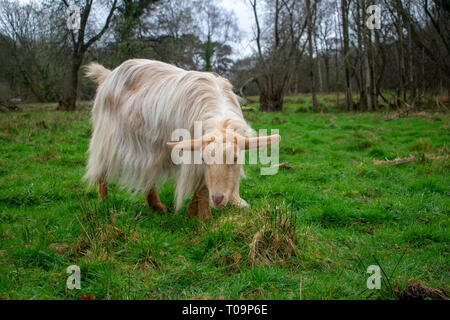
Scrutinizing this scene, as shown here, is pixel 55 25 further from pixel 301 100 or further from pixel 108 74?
pixel 301 100

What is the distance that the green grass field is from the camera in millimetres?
2471

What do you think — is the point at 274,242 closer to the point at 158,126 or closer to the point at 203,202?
the point at 203,202

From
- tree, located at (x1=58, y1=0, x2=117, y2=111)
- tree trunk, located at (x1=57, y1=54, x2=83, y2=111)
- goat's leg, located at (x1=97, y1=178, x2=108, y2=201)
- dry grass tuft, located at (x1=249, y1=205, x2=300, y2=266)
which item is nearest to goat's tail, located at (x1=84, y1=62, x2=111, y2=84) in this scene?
goat's leg, located at (x1=97, y1=178, x2=108, y2=201)

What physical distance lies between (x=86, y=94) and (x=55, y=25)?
30.6 ft

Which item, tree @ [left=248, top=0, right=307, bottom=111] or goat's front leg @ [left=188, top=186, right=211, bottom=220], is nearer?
goat's front leg @ [left=188, top=186, right=211, bottom=220]

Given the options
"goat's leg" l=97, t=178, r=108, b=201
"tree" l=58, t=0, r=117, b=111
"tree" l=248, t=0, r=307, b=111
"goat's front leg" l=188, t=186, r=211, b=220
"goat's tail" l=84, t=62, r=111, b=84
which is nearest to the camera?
"goat's front leg" l=188, t=186, r=211, b=220

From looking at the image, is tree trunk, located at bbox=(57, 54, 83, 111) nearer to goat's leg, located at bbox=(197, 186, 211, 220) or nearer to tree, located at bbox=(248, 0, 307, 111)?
tree, located at bbox=(248, 0, 307, 111)

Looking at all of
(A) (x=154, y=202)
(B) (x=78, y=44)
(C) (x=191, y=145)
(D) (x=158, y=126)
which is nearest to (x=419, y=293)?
(C) (x=191, y=145)

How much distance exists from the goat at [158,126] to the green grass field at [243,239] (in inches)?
15.9

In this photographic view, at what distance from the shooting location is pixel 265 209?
3.31m

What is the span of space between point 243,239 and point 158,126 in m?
1.70

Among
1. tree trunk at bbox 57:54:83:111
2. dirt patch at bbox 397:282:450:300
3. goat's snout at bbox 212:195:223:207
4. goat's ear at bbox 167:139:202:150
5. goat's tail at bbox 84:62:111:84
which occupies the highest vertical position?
tree trunk at bbox 57:54:83:111
